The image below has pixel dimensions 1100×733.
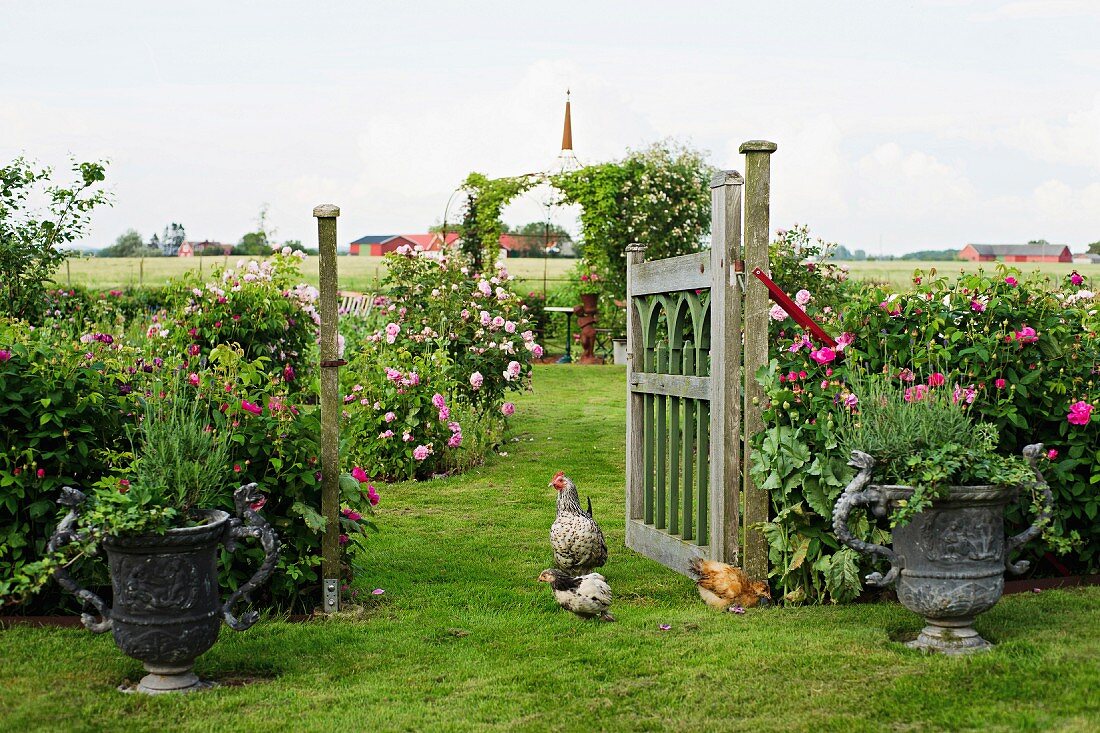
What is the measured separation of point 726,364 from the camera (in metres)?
4.74

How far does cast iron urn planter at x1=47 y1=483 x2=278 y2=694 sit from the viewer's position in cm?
346

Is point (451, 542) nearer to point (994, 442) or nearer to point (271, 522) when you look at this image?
point (271, 522)

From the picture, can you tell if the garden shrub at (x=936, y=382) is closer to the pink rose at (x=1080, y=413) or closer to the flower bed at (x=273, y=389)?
the pink rose at (x=1080, y=413)

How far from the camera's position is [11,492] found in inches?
163

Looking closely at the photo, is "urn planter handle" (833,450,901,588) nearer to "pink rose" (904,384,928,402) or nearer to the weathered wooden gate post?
"pink rose" (904,384,928,402)

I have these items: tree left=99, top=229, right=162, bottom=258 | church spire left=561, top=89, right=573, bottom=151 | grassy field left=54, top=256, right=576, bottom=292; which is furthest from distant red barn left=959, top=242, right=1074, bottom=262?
tree left=99, top=229, right=162, bottom=258

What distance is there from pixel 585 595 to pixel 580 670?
0.64 metres

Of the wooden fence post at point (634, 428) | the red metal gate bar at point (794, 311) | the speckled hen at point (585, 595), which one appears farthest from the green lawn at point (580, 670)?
the red metal gate bar at point (794, 311)

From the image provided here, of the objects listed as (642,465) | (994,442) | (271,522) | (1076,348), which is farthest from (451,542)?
(1076,348)

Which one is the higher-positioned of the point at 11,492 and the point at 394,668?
the point at 11,492

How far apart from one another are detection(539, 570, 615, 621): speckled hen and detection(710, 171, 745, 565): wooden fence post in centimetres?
68

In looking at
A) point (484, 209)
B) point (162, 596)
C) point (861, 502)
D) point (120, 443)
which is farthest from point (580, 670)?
point (484, 209)

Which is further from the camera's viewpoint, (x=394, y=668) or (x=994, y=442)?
(x=994, y=442)

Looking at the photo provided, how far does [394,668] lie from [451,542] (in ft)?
7.19
